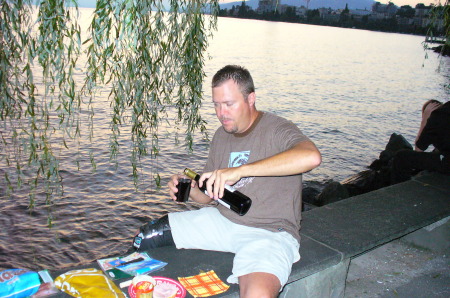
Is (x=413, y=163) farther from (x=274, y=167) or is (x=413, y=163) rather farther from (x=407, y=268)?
(x=274, y=167)

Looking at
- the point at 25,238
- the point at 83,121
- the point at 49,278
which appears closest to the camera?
the point at 49,278

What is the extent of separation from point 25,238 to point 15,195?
1576 mm

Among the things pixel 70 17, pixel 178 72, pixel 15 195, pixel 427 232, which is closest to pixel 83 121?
pixel 15 195

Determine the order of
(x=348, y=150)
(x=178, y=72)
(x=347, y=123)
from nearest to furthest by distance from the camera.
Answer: (x=178, y=72), (x=348, y=150), (x=347, y=123)

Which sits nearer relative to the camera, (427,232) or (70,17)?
(70,17)

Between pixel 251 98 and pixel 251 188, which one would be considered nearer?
pixel 251 188

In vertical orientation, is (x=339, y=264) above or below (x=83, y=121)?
above

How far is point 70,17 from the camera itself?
3934 mm

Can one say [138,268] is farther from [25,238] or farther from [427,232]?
[25,238]

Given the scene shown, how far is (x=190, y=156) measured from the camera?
11.6m

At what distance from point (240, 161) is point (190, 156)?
8.34m

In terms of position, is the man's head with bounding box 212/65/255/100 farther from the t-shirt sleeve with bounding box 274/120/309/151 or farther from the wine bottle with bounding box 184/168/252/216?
the wine bottle with bounding box 184/168/252/216

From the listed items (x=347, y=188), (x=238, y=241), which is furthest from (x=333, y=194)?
(x=238, y=241)

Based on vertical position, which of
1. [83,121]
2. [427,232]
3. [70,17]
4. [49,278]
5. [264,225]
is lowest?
[83,121]
